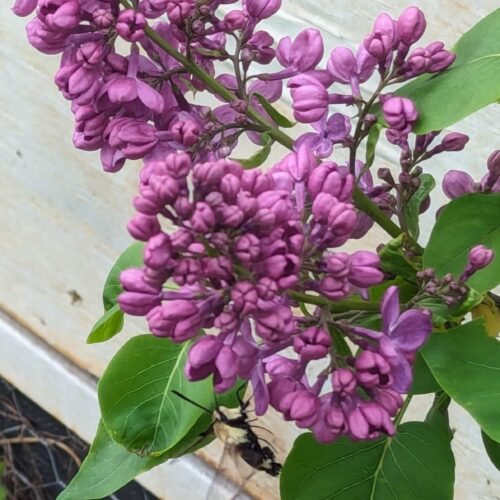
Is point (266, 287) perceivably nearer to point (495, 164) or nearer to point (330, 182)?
point (330, 182)

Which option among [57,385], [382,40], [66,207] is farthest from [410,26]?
[57,385]

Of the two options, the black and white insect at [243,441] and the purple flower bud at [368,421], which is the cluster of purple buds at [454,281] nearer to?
the purple flower bud at [368,421]

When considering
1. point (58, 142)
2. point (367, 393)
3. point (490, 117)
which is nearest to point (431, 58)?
point (367, 393)

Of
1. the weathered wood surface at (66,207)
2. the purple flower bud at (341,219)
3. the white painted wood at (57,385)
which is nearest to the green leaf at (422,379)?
the purple flower bud at (341,219)

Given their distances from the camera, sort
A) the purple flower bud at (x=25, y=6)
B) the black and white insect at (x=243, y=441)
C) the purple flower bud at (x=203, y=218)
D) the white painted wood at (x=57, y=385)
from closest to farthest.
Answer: the purple flower bud at (x=203, y=218) < the purple flower bud at (x=25, y=6) < the black and white insect at (x=243, y=441) < the white painted wood at (x=57, y=385)

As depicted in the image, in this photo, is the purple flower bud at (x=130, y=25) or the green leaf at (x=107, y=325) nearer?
the purple flower bud at (x=130, y=25)

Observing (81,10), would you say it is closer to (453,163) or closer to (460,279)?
(460,279)
